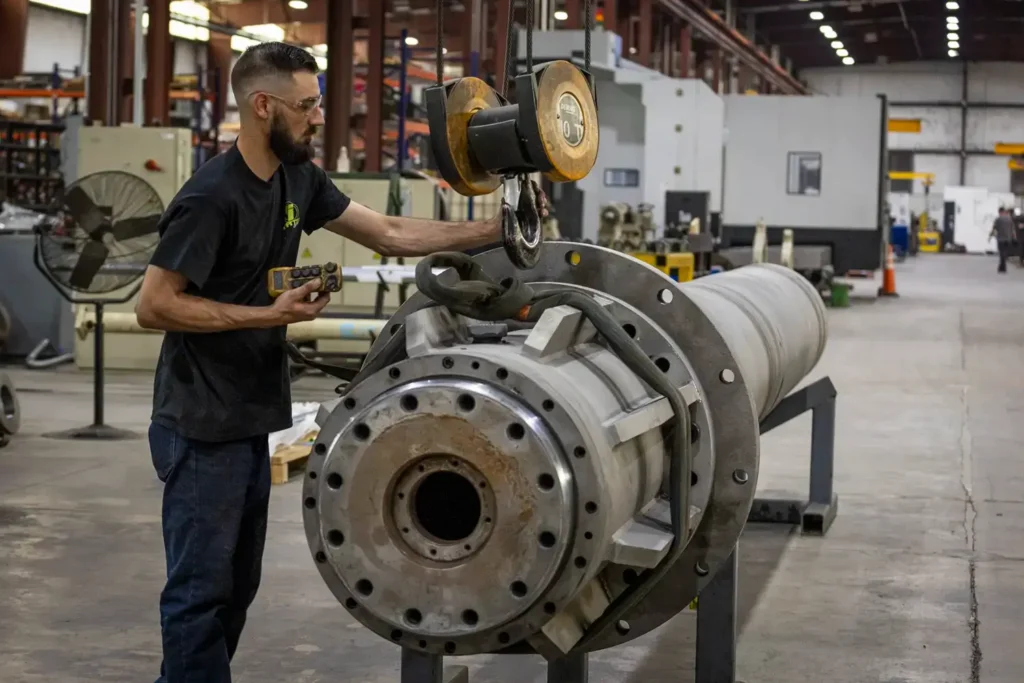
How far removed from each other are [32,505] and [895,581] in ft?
11.2

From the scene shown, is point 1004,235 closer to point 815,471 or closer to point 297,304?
point 815,471

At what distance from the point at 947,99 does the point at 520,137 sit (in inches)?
1498

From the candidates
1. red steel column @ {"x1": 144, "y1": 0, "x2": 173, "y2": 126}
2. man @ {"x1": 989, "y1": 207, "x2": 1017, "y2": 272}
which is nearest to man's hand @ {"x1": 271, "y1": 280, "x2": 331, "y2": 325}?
red steel column @ {"x1": 144, "y1": 0, "x2": 173, "y2": 126}

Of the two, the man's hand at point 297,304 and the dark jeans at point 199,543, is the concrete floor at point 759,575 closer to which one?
the dark jeans at point 199,543

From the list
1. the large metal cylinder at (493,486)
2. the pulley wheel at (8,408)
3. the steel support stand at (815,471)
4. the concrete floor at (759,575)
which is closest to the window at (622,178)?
the concrete floor at (759,575)

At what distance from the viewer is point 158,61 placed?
441 inches

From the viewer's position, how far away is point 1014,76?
37.2 meters

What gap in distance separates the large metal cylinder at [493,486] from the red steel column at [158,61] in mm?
9326

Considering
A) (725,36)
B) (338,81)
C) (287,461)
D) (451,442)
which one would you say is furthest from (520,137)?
(725,36)

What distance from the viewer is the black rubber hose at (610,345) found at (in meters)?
2.26

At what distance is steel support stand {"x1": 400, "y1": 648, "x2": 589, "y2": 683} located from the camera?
2.57m

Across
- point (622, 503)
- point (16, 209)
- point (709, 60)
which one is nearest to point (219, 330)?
point (622, 503)

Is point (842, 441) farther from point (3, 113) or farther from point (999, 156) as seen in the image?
point (999, 156)

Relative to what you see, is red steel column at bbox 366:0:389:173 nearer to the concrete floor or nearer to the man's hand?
the concrete floor
